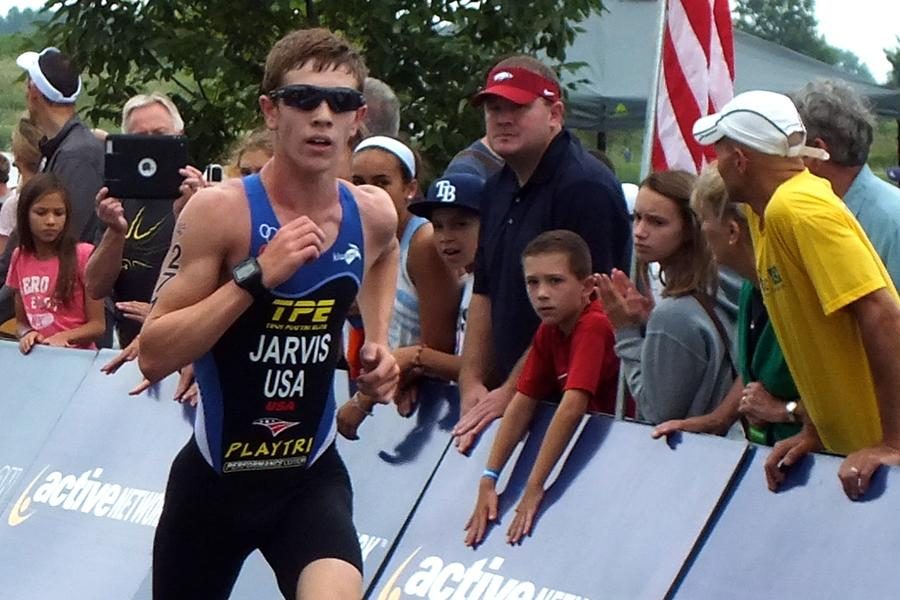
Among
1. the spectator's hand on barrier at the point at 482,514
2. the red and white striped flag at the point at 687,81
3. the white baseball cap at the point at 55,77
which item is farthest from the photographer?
the white baseball cap at the point at 55,77

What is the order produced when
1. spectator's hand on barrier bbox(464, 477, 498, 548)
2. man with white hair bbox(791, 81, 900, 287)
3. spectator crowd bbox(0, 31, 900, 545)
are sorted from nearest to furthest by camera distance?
spectator crowd bbox(0, 31, 900, 545)
man with white hair bbox(791, 81, 900, 287)
spectator's hand on barrier bbox(464, 477, 498, 548)

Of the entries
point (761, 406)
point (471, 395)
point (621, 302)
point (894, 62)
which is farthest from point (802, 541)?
point (894, 62)

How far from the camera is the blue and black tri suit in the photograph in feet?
16.4

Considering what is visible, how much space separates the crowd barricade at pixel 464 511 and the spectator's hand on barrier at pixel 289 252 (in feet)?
4.80

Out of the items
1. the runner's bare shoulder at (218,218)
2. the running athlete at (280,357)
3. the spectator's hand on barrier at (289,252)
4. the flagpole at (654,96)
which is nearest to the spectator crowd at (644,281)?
the running athlete at (280,357)

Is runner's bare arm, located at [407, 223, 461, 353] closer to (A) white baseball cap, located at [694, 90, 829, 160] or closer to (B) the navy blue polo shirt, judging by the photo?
(B) the navy blue polo shirt

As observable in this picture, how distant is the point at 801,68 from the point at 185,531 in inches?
649

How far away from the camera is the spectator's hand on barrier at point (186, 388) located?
766 centimetres

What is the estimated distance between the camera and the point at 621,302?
5.70 meters

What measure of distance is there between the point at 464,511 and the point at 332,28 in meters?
4.88

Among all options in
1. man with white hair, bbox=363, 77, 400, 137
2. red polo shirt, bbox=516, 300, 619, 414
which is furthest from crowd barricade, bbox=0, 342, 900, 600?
man with white hair, bbox=363, 77, 400, 137

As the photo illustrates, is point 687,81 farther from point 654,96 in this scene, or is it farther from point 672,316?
point 672,316

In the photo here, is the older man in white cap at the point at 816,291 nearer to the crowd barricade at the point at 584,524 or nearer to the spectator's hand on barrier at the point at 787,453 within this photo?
the spectator's hand on barrier at the point at 787,453

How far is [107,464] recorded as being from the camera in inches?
310
